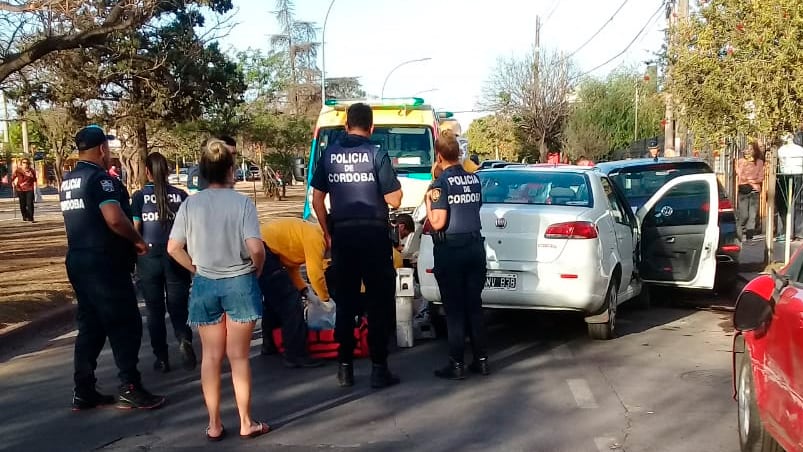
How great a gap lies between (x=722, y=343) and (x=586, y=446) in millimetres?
3687

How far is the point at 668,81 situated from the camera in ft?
44.8

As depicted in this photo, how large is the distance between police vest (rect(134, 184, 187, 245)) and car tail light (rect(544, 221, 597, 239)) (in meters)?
3.16

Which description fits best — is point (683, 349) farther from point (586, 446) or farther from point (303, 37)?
point (303, 37)

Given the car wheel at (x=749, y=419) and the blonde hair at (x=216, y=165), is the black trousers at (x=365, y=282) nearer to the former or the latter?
the blonde hair at (x=216, y=165)

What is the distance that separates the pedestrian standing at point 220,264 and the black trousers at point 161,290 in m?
1.97

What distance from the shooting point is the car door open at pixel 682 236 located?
9.41 m

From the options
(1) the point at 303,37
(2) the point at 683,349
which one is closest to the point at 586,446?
(2) the point at 683,349

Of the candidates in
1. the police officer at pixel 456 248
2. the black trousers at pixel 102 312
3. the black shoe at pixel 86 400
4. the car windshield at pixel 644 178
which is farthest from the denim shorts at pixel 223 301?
the car windshield at pixel 644 178

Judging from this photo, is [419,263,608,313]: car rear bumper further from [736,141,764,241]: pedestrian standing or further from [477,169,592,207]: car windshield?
[736,141,764,241]: pedestrian standing

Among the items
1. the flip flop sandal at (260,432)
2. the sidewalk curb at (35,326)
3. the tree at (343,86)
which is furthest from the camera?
the tree at (343,86)

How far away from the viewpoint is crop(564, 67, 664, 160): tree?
4538 cm

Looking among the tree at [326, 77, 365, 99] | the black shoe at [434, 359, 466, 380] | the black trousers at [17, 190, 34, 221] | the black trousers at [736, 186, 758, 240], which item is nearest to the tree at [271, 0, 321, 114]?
the tree at [326, 77, 365, 99]

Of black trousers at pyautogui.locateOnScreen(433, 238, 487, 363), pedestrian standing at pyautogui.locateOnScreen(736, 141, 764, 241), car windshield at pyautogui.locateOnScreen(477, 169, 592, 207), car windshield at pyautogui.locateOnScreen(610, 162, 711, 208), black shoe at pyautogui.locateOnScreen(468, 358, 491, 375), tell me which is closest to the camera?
black trousers at pyautogui.locateOnScreen(433, 238, 487, 363)

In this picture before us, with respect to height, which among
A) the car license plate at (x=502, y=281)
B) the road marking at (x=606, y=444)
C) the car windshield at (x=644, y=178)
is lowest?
the road marking at (x=606, y=444)
